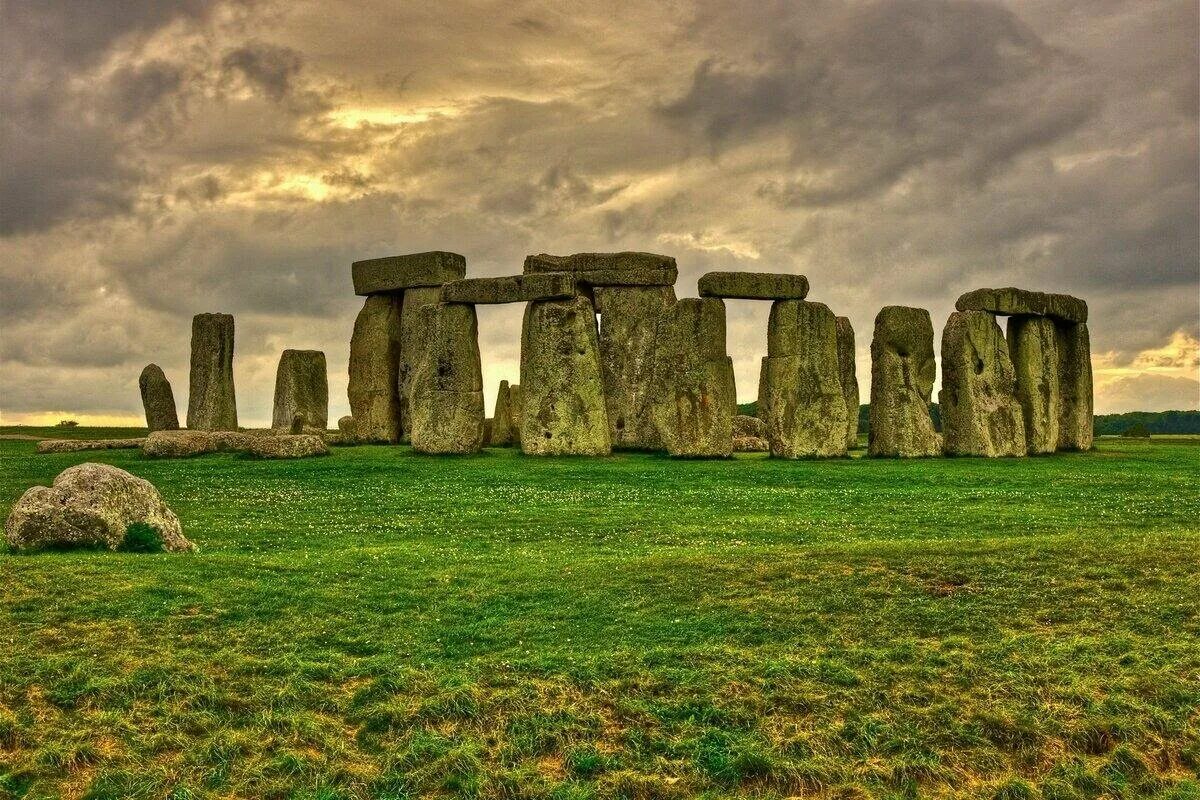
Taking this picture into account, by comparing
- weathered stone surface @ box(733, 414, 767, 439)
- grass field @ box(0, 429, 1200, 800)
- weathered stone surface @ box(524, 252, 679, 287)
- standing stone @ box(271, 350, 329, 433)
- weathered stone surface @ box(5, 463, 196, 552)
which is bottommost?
grass field @ box(0, 429, 1200, 800)

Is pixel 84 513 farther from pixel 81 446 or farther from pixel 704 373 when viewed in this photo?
pixel 81 446

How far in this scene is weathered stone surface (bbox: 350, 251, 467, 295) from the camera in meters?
39.0

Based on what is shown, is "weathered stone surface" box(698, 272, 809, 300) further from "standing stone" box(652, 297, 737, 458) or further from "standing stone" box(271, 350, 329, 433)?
"standing stone" box(271, 350, 329, 433)

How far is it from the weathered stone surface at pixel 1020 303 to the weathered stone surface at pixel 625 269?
936 cm

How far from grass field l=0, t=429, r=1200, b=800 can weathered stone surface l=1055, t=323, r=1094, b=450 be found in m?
21.5

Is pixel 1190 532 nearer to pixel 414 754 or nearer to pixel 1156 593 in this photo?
pixel 1156 593

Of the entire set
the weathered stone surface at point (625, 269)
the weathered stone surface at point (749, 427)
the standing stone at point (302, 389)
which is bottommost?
the weathered stone surface at point (749, 427)

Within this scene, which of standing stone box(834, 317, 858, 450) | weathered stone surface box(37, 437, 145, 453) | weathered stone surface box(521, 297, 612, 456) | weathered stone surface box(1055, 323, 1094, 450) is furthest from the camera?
weathered stone surface box(1055, 323, 1094, 450)

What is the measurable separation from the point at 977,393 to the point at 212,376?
89.4 ft

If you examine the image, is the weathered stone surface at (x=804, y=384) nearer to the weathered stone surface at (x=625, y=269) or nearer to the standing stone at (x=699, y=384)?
the standing stone at (x=699, y=384)

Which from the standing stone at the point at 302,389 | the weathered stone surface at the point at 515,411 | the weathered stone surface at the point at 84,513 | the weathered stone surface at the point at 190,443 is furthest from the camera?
the standing stone at the point at 302,389

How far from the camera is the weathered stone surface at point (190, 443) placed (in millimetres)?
32469

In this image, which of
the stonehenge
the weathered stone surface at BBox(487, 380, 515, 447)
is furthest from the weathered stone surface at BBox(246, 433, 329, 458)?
the weathered stone surface at BBox(487, 380, 515, 447)

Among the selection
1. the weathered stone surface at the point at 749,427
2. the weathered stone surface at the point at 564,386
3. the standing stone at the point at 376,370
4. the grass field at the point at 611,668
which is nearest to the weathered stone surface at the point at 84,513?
the grass field at the point at 611,668
